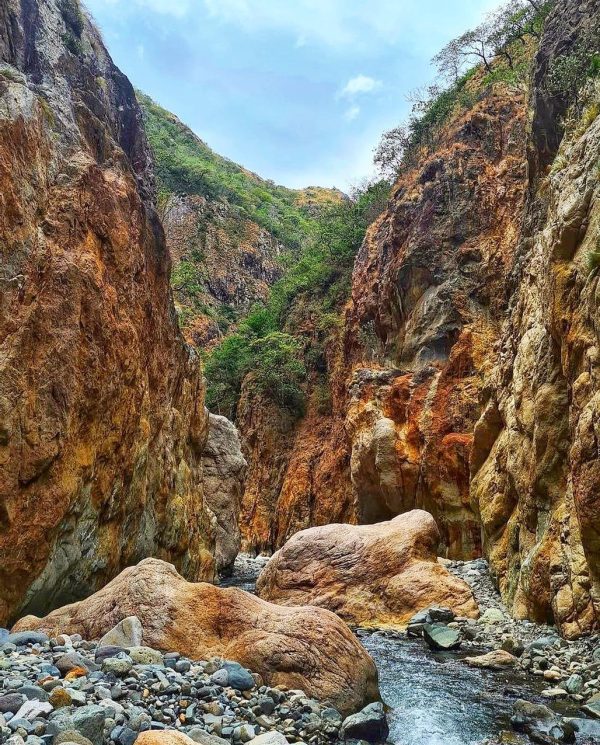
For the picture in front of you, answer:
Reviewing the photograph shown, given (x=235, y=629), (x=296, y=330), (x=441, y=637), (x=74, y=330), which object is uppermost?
(x=296, y=330)

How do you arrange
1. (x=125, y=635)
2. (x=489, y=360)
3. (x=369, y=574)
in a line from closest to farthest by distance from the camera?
(x=125, y=635), (x=369, y=574), (x=489, y=360)

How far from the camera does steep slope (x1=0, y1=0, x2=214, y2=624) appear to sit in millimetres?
9430

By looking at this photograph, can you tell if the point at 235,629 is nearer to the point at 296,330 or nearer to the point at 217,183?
the point at 296,330

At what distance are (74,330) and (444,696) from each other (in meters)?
8.74

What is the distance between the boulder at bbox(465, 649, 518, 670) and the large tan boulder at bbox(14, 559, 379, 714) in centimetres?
259

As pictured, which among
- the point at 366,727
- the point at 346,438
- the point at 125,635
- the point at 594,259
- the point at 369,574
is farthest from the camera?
the point at 346,438

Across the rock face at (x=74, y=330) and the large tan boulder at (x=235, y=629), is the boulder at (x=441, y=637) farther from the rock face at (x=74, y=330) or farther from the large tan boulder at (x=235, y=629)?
the rock face at (x=74, y=330)

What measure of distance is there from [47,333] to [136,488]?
5.09 m

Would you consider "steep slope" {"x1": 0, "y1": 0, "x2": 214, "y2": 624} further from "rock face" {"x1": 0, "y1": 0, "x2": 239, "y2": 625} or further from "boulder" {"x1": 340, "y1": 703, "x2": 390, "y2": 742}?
"boulder" {"x1": 340, "y1": 703, "x2": 390, "y2": 742}

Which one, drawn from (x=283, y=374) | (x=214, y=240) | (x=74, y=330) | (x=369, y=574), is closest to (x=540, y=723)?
(x=369, y=574)

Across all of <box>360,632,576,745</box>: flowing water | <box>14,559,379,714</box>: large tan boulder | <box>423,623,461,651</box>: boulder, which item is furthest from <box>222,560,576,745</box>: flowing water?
<box>14,559,379,714</box>: large tan boulder

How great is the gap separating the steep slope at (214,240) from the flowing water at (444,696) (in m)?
41.0

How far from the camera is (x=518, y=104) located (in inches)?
1078

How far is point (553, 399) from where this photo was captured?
36.8 ft
